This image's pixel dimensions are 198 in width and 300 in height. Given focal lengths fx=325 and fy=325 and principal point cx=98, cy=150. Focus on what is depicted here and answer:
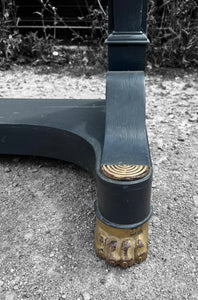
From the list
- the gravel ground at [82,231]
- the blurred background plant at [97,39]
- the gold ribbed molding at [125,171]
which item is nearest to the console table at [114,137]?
the gold ribbed molding at [125,171]

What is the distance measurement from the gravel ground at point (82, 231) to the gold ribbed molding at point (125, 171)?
43cm

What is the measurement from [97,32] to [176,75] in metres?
1.28

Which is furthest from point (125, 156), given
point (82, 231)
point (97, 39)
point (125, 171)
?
point (97, 39)

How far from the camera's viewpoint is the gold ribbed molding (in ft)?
4.10

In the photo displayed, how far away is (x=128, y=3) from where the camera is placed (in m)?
1.49

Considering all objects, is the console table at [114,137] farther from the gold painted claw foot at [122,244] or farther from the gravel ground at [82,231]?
the gravel ground at [82,231]

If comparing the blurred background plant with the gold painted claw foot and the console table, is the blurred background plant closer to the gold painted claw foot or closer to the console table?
the console table

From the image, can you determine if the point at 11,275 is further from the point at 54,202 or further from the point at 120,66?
the point at 120,66

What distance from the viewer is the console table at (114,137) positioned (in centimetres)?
130

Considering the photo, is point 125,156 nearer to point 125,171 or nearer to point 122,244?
point 125,171

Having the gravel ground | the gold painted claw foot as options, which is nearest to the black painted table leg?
the gold painted claw foot

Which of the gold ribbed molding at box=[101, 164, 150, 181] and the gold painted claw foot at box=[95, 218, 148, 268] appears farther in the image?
the gold painted claw foot at box=[95, 218, 148, 268]

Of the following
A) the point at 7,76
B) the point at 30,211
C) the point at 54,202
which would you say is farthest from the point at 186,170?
the point at 7,76

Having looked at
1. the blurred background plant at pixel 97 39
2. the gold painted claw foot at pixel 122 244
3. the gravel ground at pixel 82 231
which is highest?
the blurred background plant at pixel 97 39
